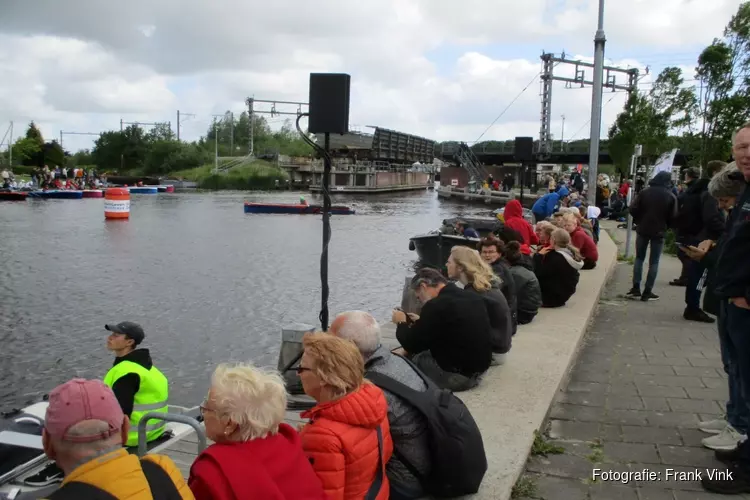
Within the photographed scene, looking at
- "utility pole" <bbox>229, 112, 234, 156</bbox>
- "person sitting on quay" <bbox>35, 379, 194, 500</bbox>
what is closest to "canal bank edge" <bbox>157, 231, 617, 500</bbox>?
"person sitting on quay" <bbox>35, 379, 194, 500</bbox>

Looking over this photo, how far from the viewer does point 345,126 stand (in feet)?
19.7

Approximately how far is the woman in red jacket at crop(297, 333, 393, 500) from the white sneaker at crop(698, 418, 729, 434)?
271cm

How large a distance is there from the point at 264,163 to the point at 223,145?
3852 cm

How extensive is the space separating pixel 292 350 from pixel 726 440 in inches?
126

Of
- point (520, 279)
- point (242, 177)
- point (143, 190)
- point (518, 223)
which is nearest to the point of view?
point (520, 279)

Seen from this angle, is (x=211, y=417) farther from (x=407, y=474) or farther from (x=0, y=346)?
(x=0, y=346)

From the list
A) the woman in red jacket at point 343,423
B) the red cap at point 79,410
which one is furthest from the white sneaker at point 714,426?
the red cap at point 79,410

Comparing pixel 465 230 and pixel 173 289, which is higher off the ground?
pixel 465 230

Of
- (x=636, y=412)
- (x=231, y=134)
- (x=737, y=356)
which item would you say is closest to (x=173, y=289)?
(x=636, y=412)

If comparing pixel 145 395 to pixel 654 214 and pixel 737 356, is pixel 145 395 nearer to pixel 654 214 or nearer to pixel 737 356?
pixel 737 356

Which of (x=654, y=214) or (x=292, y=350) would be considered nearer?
(x=292, y=350)

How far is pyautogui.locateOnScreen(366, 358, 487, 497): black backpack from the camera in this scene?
3.25 meters

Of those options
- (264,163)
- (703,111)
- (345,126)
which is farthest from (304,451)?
(264,163)

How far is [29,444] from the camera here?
4422mm
